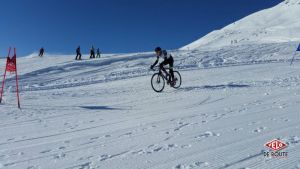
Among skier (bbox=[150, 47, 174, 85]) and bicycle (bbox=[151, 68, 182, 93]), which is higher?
skier (bbox=[150, 47, 174, 85])

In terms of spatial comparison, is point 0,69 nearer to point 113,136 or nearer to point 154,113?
point 154,113

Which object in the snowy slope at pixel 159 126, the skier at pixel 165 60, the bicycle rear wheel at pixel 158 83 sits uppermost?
the skier at pixel 165 60

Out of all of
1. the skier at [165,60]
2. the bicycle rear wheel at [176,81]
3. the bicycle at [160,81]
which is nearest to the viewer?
the skier at [165,60]

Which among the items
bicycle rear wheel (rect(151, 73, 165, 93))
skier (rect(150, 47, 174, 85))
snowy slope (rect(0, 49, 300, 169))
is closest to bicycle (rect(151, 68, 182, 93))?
bicycle rear wheel (rect(151, 73, 165, 93))

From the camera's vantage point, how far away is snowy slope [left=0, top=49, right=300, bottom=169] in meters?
6.73

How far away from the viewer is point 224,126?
888cm

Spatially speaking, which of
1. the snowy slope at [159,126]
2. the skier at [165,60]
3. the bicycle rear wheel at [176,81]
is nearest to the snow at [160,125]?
the snowy slope at [159,126]

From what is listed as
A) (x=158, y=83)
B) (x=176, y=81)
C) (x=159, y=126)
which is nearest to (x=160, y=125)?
(x=159, y=126)

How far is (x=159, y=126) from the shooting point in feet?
30.8

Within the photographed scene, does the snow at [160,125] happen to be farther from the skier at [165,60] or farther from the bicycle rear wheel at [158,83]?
the skier at [165,60]

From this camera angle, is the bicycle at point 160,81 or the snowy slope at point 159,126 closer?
the snowy slope at point 159,126

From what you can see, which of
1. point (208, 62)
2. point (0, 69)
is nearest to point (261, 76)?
point (208, 62)

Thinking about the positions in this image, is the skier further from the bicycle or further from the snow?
the snow

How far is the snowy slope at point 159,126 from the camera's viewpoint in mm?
6727
